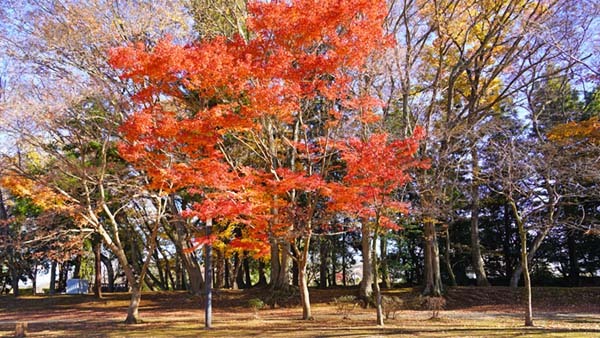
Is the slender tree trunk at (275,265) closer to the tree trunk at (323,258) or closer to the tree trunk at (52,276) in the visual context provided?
the tree trunk at (323,258)

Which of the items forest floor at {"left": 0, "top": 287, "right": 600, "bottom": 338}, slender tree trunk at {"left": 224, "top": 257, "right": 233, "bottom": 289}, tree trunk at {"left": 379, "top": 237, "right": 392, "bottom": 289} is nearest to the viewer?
forest floor at {"left": 0, "top": 287, "right": 600, "bottom": 338}

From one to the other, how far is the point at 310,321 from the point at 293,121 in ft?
21.4

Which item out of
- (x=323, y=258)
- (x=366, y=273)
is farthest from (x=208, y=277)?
(x=323, y=258)

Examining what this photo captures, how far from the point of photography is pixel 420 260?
2658cm

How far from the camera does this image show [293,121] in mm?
15836

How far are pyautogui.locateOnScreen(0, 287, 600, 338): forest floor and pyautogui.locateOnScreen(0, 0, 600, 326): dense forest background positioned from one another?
1.41 metres

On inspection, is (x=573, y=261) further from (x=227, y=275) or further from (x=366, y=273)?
(x=227, y=275)

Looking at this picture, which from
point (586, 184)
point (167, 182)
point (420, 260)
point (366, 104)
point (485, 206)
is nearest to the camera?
point (366, 104)

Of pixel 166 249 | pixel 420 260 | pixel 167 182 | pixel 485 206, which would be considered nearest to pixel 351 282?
pixel 420 260

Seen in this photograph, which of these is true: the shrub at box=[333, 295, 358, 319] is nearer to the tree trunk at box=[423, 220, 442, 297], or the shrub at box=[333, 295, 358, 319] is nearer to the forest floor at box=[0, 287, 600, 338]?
the forest floor at box=[0, 287, 600, 338]

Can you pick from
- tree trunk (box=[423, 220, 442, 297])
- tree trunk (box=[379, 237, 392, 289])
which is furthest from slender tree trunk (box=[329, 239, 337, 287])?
tree trunk (box=[423, 220, 442, 297])

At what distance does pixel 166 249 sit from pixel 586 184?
2258 cm

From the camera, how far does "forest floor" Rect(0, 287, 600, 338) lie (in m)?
10.4

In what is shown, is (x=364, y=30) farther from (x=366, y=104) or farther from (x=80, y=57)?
(x=80, y=57)
